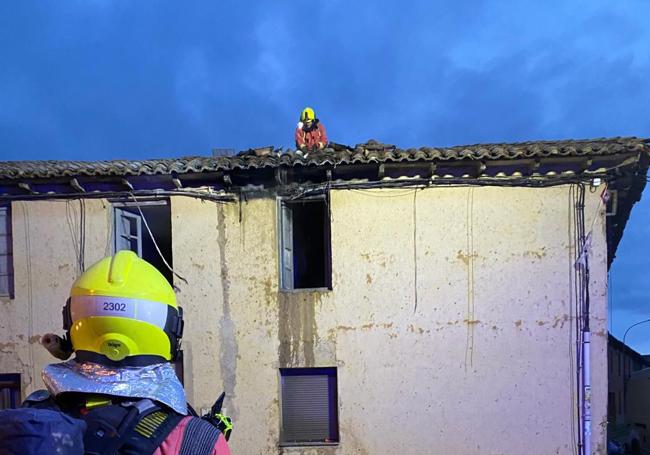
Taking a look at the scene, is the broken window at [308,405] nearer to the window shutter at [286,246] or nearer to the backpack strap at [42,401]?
the window shutter at [286,246]

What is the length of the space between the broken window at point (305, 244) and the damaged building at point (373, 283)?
2.8 inches

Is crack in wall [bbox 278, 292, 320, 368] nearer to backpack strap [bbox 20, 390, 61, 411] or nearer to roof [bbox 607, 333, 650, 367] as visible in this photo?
backpack strap [bbox 20, 390, 61, 411]

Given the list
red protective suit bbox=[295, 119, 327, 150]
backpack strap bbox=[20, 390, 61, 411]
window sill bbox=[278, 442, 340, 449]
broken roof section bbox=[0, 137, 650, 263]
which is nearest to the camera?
backpack strap bbox=[20, 390, 61, 411]

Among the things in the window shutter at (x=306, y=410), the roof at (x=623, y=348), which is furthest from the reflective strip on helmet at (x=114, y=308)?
the roof at (x=623, y=348)

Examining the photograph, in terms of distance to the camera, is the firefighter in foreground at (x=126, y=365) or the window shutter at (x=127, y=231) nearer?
the firefighter in foreground at (x=126, y=365)

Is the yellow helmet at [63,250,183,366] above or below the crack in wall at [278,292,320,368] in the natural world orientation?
above

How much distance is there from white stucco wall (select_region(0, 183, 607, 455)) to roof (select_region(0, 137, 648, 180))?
64 centimetres

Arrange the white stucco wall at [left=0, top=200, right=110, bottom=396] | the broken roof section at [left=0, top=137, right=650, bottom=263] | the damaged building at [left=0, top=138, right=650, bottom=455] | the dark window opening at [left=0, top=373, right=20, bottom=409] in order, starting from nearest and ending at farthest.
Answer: the broken roof section at [left=0, top=137, right=650, bottom=263] < the damaged building at [left=0, top=138, right=650, bottom=455] < the white stucco wall at [left=0, top=200, right=110, bottom=396] < the dark window opening at [left=0, top=373, right=20, bottom=409]

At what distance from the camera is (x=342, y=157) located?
8.32 metres

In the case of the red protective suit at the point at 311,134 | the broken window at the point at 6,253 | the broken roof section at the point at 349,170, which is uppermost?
the red protective suit at the point at 311,134

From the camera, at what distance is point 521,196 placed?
8516 millimetres

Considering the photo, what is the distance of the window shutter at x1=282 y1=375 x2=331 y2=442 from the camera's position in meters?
8.66

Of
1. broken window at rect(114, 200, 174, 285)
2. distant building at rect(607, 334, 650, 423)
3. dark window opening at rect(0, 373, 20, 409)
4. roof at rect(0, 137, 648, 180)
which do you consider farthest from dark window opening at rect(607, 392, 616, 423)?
dark window opening at rect(0, 373, 20, 409)

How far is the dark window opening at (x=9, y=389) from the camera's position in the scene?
9.03 meters
